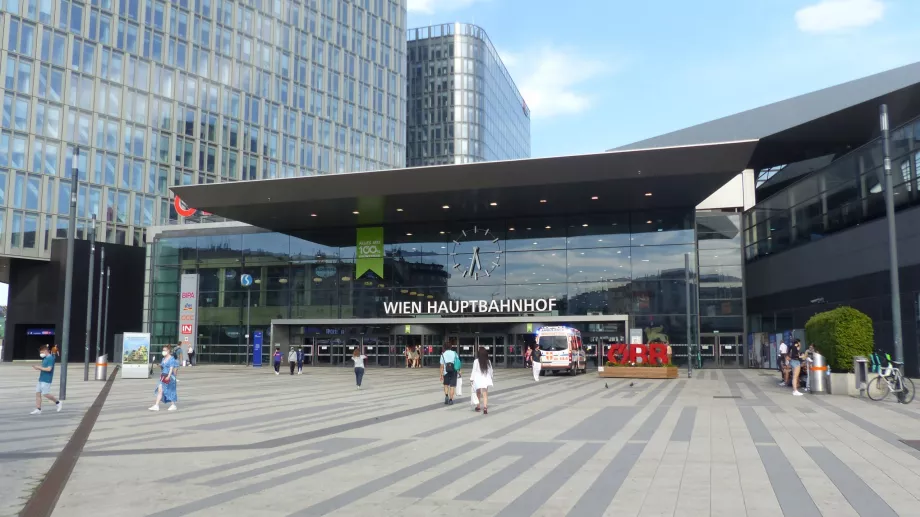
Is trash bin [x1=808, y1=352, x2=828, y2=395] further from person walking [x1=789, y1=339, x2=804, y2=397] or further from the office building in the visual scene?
the office building

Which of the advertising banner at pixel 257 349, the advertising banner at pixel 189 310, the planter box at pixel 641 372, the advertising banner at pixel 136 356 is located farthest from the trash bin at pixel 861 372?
the advertising banner at pixel 189 310

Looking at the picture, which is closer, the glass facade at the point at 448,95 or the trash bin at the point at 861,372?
the trash bin at the point at 861,372

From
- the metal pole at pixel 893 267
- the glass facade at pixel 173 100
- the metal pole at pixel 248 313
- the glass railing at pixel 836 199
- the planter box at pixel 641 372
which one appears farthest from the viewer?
the glass facade at pixel 173 100

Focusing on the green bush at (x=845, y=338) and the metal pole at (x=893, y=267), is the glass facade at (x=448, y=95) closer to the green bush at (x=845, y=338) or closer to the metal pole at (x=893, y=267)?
the green bush at (x=845, y=338)

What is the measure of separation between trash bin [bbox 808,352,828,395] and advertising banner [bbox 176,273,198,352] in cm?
4255

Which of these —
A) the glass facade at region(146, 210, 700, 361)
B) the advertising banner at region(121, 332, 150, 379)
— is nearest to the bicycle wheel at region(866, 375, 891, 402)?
the glass facade at region(146, 210, 700, 361)

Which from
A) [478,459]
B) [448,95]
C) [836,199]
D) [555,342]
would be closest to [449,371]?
[478,459]

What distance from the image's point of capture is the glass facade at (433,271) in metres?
45.5

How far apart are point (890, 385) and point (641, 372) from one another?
16.2 metres

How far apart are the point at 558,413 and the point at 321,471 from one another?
940 centimetres

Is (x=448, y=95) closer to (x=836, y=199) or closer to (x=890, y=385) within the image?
(x=836, y=199)

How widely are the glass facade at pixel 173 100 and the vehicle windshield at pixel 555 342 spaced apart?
119 ft

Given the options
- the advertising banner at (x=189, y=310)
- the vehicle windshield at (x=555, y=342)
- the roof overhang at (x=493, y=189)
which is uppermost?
the roof overhang at (x=493, y=189)

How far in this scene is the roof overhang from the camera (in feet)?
119
